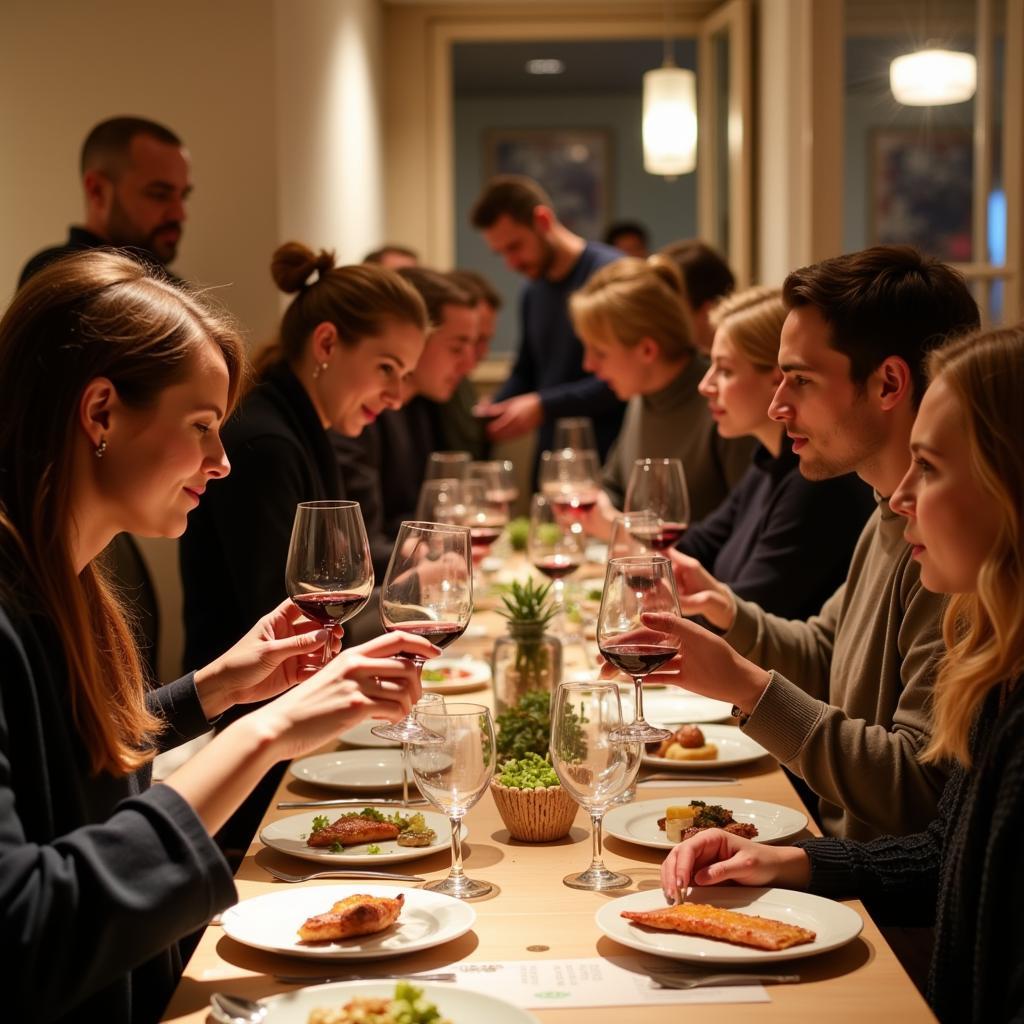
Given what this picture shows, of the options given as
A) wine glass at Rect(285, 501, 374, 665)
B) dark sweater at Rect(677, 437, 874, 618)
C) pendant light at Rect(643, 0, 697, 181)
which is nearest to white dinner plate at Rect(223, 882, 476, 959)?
wine glass at Rect(285, 501, 374, 665)

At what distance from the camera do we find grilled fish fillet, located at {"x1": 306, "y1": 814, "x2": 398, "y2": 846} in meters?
1.63

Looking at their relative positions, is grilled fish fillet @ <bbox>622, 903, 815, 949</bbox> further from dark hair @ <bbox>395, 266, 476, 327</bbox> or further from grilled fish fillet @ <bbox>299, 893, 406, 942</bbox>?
dark hair @ <bbox>395, 266, 476, 327</bbox>

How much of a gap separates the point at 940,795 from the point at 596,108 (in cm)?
929

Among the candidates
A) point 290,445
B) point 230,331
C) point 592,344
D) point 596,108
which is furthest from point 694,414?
point 596,108

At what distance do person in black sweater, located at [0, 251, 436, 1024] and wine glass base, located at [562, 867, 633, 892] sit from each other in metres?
0.37

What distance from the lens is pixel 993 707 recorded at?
136 centimetres

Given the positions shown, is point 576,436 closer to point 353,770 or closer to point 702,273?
point 702,273

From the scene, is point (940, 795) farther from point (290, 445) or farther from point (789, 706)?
point (290, 445)

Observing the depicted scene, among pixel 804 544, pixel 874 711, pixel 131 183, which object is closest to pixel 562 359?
pixel 131 183

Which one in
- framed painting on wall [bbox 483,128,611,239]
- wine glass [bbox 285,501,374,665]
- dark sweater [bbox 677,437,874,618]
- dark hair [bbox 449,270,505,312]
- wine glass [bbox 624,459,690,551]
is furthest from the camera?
framed painting on wall [bbox 483,128,611,239]

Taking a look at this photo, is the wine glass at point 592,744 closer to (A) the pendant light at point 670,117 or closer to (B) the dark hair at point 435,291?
(B) the dark hair at point 435,291

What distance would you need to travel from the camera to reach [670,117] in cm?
632

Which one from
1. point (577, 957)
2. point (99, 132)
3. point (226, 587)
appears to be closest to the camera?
point (577, 957)

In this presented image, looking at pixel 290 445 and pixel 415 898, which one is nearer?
pixel 415 898
